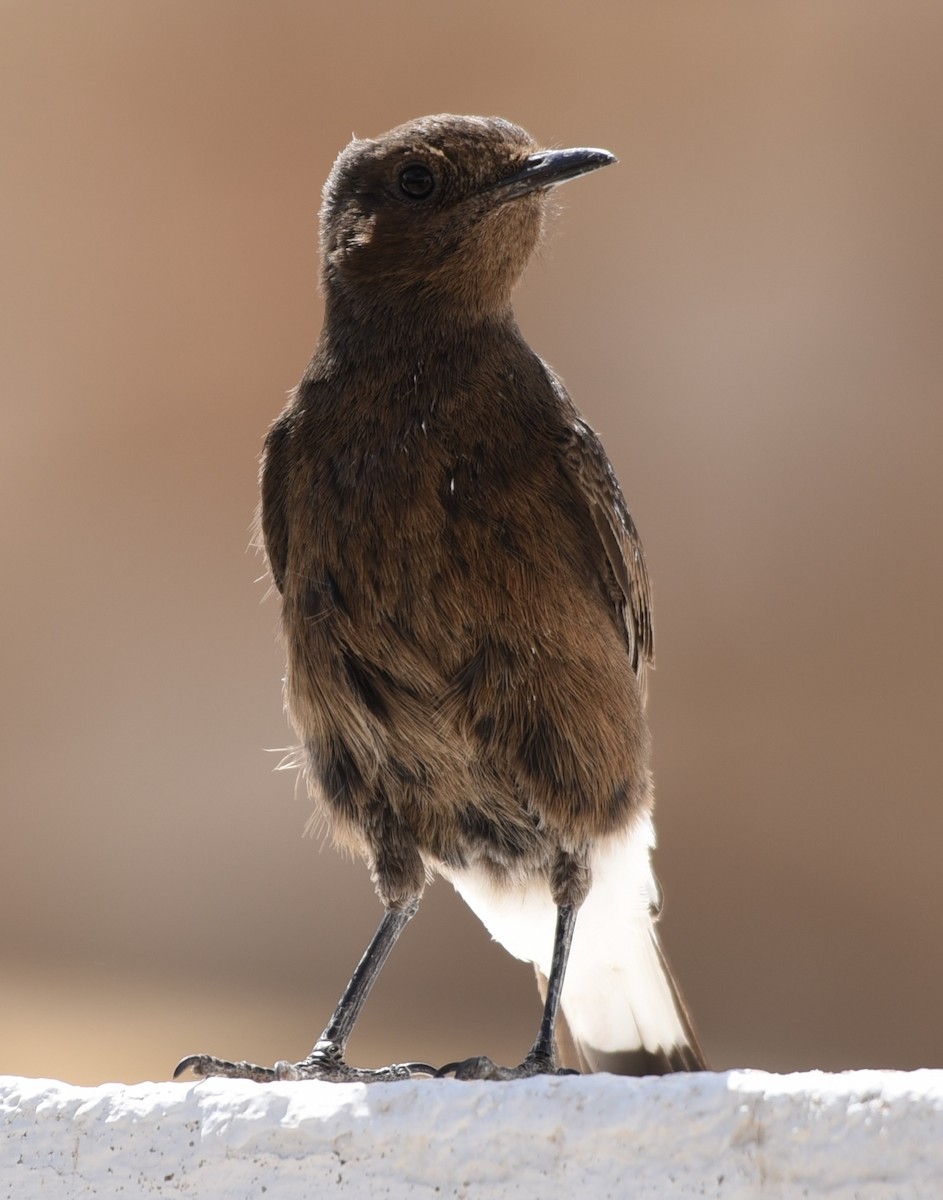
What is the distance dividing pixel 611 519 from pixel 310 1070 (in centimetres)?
85

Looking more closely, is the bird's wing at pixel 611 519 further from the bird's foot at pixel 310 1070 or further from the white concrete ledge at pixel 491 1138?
the white concrete ledge at pixel 491 1138

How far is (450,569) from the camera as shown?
186cm

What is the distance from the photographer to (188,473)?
196 inches

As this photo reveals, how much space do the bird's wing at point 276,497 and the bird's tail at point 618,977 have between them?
592 millimetres

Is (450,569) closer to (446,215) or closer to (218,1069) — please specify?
(446,215)

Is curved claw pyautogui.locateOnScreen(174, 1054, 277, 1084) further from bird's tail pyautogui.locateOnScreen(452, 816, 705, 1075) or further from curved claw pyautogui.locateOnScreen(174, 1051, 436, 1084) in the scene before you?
bird's tail pyautogui.locateOnScreen(452, 816, 705, 1075)

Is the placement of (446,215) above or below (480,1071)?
above

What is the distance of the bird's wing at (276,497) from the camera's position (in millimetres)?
2090

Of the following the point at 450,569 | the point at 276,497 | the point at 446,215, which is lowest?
the point at 450,569

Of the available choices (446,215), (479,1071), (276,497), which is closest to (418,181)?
(446,215)

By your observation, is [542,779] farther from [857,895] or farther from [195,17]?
[195,17]

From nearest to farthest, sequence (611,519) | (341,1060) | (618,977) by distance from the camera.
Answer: (341,1060) → (611,519) → (618,977)

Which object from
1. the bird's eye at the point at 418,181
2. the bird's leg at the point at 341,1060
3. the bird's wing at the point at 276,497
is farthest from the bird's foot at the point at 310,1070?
the bird's eye at the point at 418,181

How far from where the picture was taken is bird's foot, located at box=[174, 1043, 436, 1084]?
1784 mm
